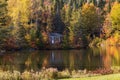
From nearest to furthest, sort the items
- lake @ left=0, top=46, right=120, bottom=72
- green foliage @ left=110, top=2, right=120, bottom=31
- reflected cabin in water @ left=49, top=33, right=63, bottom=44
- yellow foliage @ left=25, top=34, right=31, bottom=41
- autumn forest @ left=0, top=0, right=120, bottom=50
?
lake @ left=0, top=46, right=120, bottom=72 → autumn forest @ left=0, top=0, right=120, bottom=50 → yellow foliage @ left=25, top=34, right=31, bottom=41 → reflected cabin in water @ left=49, top=33, right=63, bottom=44 → green foliage @ left=110, top=2, right=120, bottom=31

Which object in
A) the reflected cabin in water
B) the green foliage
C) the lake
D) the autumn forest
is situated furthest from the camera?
the green foliage

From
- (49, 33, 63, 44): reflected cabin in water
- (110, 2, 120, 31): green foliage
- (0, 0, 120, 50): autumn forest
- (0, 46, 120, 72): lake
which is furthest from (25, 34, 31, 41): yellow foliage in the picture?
(110, 2, 120, 31): green foliage

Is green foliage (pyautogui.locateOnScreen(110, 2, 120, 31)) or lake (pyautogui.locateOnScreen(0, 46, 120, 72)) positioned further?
green foliage (pyautogui.locateOnScreen(110, 2, 120, 31))

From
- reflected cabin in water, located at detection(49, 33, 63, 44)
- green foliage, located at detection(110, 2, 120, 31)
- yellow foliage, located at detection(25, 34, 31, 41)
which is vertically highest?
green foliage, located at detection(110, 2, 120, 31)

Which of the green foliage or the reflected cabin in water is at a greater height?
the green foliage

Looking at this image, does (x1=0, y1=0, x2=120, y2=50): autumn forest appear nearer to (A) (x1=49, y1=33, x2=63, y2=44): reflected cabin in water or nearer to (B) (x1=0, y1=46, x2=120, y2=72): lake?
(A) (x1=49, y1=33, x2=63, y2=44): reflected cabin in water

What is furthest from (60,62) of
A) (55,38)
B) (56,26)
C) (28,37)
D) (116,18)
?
(116,18)

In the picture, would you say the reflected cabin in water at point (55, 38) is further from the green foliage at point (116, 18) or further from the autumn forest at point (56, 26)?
the green foliage at point (116, 18)

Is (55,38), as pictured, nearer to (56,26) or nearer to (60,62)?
(56,26)

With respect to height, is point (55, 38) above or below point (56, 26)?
below

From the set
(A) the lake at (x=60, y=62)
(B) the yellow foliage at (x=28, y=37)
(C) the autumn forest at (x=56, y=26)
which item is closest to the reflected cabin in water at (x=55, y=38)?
(C) the autumn forest at (x=56, y=26)

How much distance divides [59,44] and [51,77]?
5278cm

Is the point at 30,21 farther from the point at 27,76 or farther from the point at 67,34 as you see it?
the point at 27,76

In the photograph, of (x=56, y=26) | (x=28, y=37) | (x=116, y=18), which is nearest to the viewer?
(x=28, y=37)
